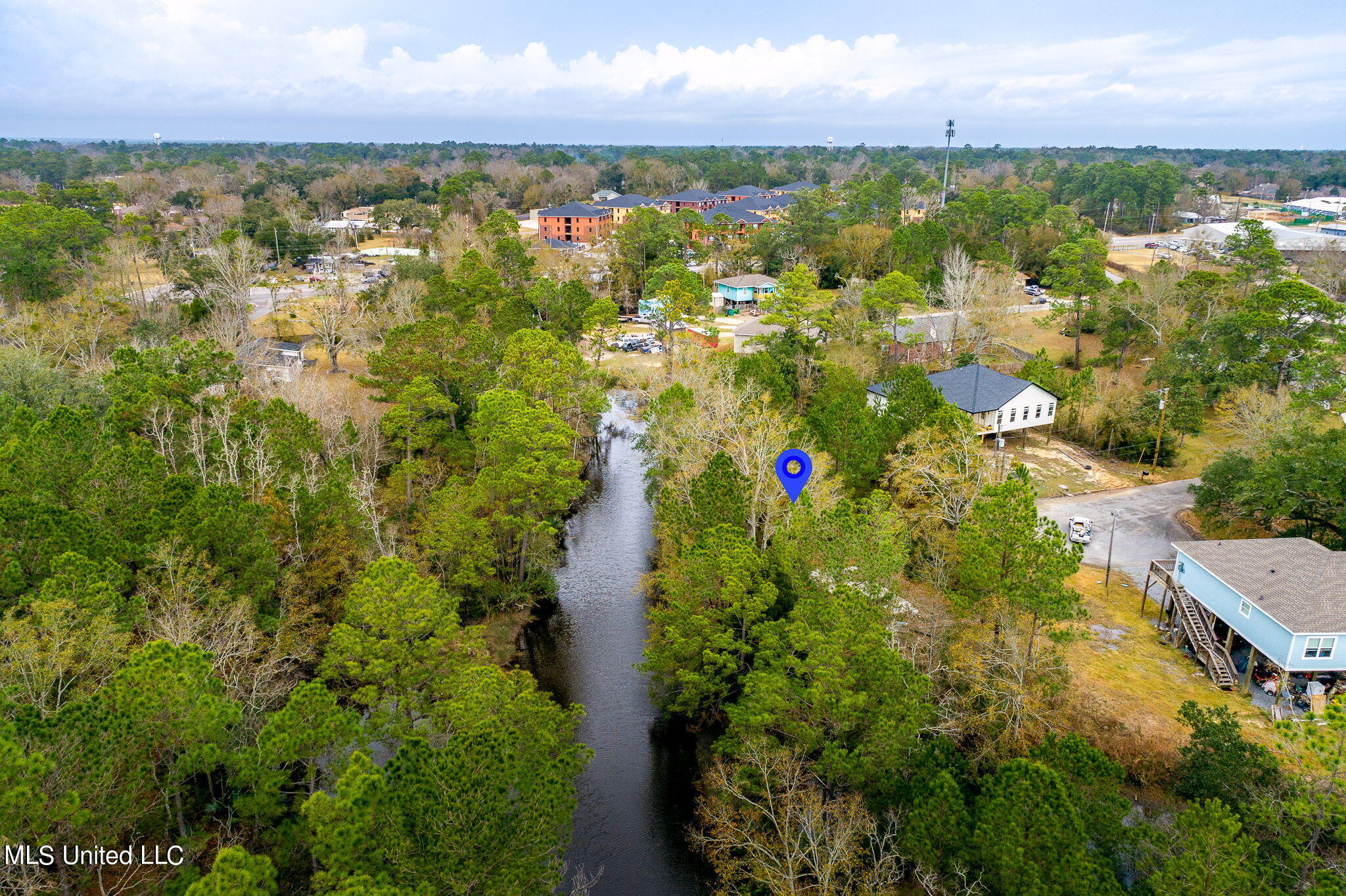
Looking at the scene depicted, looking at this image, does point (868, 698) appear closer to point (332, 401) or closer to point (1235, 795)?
point (1235, 795)

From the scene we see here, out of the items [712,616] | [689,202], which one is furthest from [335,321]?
[689,202]

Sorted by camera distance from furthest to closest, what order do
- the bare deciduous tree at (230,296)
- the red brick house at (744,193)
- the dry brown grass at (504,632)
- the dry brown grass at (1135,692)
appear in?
the red brick house at (744,193) < the bare deciduous tree at (230,296) < the dry brown grass at (504,632) < the dry brown grass at (1135,692)

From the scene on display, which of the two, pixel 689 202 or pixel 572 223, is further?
pixel 689 202

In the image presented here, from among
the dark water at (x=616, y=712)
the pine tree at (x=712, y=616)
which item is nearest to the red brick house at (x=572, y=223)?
the dark water at (x=616, y=712)

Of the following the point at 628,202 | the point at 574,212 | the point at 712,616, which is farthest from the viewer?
the point at 628,202

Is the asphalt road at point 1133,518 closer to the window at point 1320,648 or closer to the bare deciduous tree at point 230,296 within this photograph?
the window at point 1320,648

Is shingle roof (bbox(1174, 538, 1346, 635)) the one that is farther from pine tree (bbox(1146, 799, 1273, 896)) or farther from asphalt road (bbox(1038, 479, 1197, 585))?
pine tree (bbox(1146, 799, 1273, 896))

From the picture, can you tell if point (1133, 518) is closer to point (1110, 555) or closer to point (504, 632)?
point (1110, 555)
